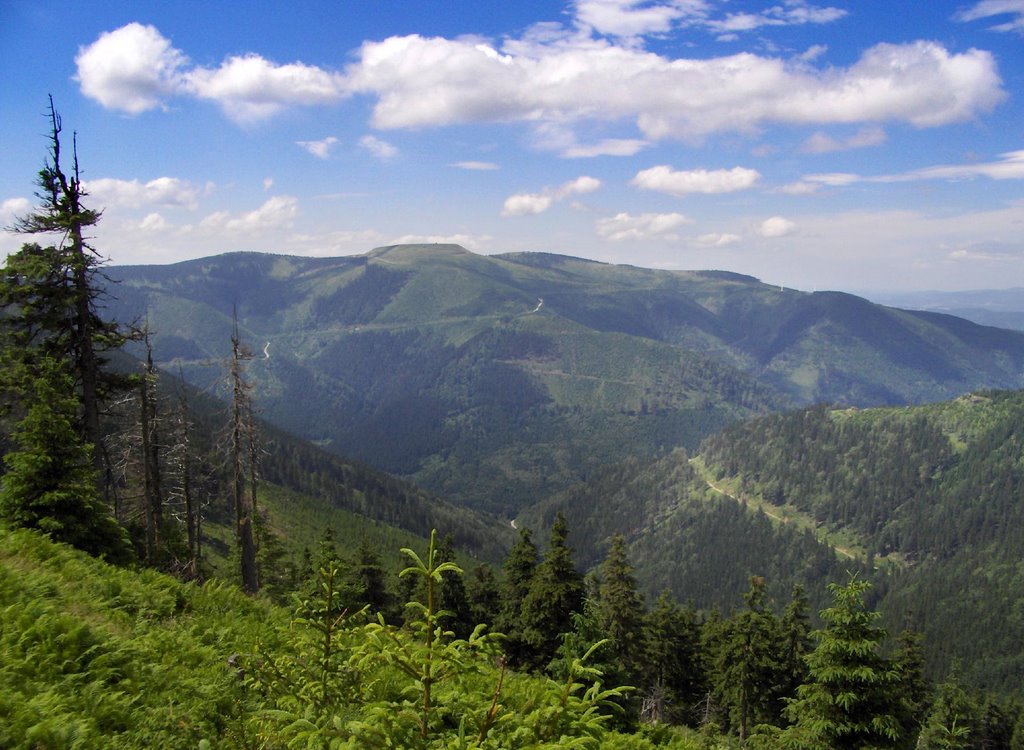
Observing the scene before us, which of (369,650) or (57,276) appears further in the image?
(57,276)

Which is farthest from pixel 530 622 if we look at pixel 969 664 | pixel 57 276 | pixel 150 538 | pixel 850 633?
pixel 969 664

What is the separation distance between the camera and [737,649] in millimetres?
42719

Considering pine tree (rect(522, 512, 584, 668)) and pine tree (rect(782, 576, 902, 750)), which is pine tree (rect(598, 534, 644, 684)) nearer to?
pine tree (rect(522, 512, 584, 668))

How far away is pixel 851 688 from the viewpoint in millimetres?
18000

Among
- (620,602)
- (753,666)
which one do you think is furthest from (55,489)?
(753,666)

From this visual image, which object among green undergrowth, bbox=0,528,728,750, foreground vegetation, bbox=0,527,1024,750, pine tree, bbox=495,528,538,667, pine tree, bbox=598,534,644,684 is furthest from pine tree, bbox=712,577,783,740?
green undergrowth, bbox=0,528,728,750

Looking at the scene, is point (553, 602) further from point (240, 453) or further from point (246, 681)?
point (246, 681)

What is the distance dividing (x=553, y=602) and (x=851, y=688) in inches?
602

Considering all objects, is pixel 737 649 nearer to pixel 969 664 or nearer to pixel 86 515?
pixel 86 515

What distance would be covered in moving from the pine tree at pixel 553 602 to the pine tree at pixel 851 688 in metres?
13.4

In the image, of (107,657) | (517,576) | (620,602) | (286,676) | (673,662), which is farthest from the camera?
(673,662)

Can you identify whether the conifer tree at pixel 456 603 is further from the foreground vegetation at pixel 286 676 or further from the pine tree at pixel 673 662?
the foreground vegetation at pixel 286 676

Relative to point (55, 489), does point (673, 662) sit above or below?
below

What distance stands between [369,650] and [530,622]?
2757 cm
